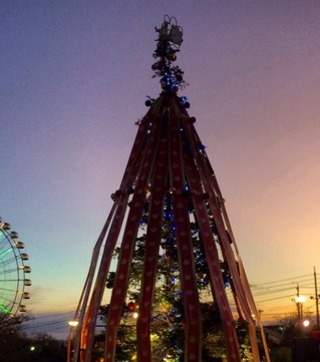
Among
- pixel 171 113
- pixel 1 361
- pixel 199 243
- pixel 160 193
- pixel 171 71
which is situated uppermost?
pixel 171 71

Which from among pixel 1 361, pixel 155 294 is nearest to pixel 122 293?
pixel 155 294

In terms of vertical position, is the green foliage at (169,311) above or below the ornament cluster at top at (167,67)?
below

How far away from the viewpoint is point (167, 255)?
32.7 ft

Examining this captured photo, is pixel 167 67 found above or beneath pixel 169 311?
above

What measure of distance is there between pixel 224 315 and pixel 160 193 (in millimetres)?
2605

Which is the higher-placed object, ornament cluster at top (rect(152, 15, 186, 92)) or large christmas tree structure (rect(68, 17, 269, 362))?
ornament cluster at top (rect(152, 15, 186, 92))

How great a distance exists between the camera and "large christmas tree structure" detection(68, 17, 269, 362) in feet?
29.6

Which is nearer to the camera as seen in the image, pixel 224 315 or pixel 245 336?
pixel 224 315

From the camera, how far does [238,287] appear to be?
9.88 metres

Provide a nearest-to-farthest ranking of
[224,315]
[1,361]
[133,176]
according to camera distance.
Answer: [224,315] < [133,176] < [1,361]

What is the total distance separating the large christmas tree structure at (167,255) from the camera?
9.02m

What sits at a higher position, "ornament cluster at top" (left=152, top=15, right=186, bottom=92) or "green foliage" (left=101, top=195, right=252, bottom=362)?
"ornament cluster at top" (left=152, top=15, right=186, bottom=92)

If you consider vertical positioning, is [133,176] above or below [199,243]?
above

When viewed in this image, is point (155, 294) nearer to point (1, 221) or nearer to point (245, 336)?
point (245, 336)
